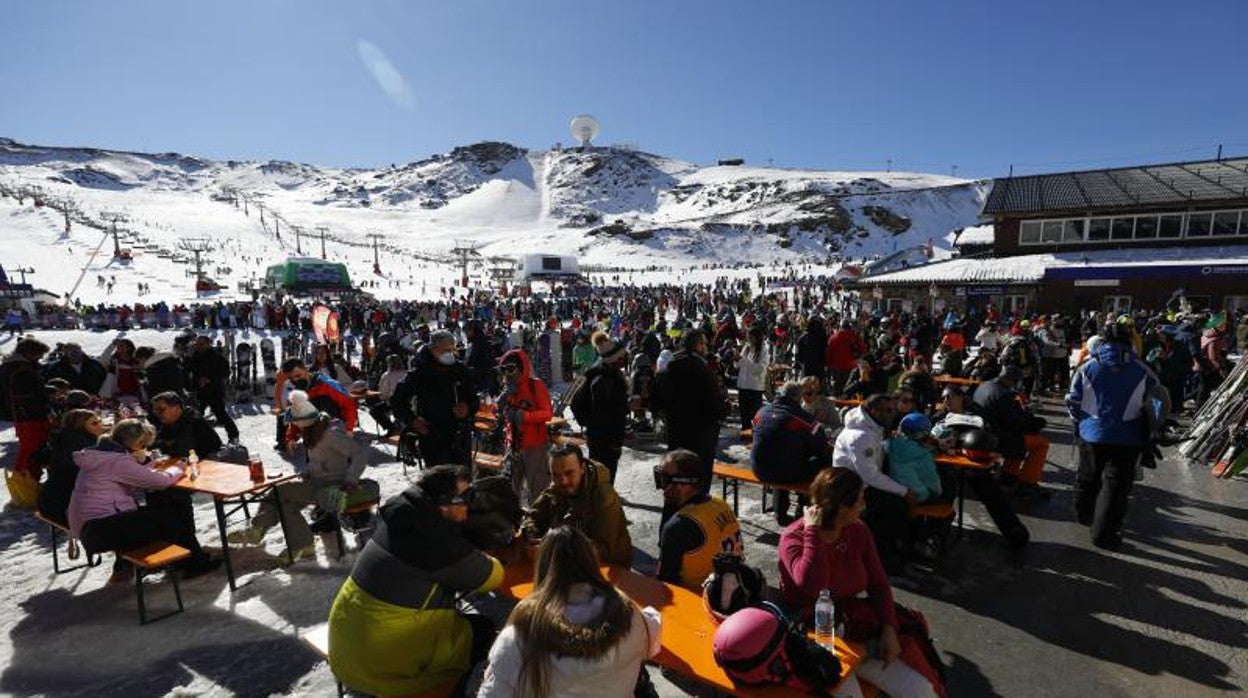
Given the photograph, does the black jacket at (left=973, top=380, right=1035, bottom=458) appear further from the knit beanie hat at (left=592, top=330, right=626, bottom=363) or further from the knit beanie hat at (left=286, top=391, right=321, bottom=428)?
the knit beanie hat at (left=286, top=391, right=321, bottom=428)

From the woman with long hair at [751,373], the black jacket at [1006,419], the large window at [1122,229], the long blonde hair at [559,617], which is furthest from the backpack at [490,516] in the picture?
the large window at [1122,229]

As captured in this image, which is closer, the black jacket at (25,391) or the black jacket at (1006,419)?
the black jacket at (1006,419)

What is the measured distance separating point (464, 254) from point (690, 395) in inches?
2273

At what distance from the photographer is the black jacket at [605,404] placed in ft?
18.6

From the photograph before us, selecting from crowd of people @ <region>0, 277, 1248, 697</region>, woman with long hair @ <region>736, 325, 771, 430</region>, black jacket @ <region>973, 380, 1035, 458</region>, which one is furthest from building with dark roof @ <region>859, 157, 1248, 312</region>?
black jacket @ <region>973, 380, 1035, 458</region>

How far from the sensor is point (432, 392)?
566cm

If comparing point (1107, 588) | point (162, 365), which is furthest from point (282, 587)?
point (1107, 588)

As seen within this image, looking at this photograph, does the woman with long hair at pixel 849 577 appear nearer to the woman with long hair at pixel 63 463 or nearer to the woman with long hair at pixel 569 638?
the woman with long hair at pixel 569 638

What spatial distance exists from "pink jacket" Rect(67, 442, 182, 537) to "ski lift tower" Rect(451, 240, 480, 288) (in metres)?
48.8

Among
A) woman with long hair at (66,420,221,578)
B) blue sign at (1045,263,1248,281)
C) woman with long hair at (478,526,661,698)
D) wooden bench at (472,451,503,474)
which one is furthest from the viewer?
blue sign at (1045,263,1248,281)

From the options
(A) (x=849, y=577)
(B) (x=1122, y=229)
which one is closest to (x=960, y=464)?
(A) (x=849, y=577)

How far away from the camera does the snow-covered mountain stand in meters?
60.2

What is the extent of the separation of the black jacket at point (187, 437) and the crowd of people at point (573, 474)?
0.08ft

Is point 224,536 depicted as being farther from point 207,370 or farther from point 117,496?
point 207,370
